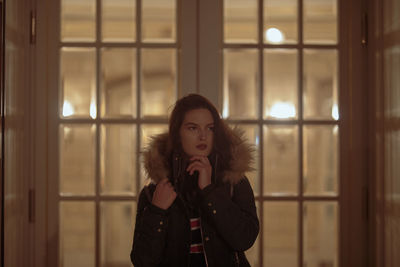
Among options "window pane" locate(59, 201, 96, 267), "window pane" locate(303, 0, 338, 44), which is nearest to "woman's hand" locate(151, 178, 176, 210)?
"window pane" locate(59, 201, 96, 267)

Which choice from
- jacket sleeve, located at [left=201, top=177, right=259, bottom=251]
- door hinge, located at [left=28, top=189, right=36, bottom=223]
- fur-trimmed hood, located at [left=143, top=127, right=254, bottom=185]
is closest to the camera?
jacket sleeve, located at [left=201, top=177, right=259, bottom=251]

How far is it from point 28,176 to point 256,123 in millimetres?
1116

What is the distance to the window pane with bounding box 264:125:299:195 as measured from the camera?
8.02 feet

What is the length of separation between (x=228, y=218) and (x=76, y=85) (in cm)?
118

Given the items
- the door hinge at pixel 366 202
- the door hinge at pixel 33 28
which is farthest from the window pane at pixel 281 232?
the door hinge at pixel 33 28

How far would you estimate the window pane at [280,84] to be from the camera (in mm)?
2449

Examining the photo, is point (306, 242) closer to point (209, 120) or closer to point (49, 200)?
point (209, 120)

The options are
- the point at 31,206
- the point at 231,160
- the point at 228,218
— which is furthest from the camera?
the point at 31,206

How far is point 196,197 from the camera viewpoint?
1.73 metres

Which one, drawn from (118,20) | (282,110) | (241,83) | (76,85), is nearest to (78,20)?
(118,20)

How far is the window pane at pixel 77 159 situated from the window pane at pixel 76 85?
88 mm

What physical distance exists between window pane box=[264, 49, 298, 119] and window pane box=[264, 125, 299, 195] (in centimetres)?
7

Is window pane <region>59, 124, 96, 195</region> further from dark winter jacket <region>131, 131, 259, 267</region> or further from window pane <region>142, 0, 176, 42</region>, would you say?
dark winter jacket <region>131, 131, 259, 267</region>

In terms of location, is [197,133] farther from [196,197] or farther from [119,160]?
[119,160]
